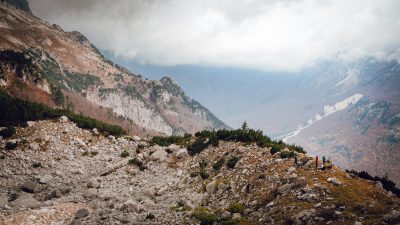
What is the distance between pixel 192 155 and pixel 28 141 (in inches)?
1196

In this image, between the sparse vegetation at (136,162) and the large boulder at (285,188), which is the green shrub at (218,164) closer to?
the sparse vegetation at (136,162)

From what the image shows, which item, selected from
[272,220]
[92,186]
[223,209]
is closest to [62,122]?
[92,186]

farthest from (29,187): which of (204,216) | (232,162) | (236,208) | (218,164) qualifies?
(236,208)

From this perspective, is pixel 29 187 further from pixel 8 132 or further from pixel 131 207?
pixel 131 207

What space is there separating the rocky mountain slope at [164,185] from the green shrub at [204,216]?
153mm

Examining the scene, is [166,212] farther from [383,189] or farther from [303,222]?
[383,189]

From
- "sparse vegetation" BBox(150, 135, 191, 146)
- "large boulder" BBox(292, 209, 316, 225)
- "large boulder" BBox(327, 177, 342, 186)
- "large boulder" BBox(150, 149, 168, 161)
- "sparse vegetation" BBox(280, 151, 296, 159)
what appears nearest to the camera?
"large boulder" BBox(292, 209, 316, 225)

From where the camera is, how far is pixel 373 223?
29.2m

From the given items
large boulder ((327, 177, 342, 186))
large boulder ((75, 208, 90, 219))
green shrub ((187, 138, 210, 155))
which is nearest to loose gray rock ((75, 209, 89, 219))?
large boulder ((75, 208, 90, 219))

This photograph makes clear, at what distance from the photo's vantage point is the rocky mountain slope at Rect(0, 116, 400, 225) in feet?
119

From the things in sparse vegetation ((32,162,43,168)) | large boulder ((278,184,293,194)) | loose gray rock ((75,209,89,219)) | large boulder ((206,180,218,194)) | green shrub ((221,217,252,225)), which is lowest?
loose gray rock ((75,209,89,219))

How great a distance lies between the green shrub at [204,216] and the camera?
38812 millimetres

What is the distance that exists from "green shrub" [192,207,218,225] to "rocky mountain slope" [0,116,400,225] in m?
0.15

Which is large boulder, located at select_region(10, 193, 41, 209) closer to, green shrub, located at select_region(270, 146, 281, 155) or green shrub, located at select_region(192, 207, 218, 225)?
green shrub, located at select_region(192, 207, 218, 225)
